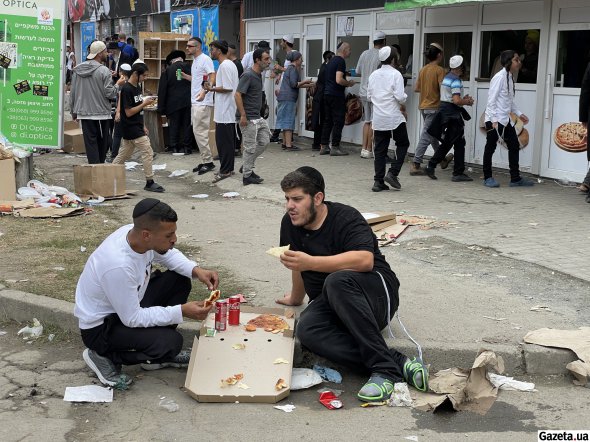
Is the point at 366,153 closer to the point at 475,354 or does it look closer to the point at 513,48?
the point at 513,48

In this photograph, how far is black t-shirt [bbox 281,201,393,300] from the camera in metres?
5.23

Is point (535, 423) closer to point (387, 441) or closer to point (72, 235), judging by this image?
point (387, 441)

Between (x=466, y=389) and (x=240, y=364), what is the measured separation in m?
1.36

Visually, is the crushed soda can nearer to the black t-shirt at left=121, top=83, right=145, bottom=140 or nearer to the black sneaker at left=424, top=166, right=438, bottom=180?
the black t-shirt at left=121, top=83, right=145, bottom=140

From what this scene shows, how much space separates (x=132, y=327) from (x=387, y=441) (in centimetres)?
166

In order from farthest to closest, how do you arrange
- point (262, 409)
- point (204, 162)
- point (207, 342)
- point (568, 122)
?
1. point (204, 162)
2. point (568, 122)
3. point (207, 342)
4. point (262, 409)

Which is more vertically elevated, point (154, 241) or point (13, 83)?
point (13, 83)


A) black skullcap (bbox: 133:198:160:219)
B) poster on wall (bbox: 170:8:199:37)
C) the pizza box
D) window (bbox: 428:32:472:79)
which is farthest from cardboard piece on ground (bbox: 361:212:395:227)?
poster on wall (bbox: 170:8:199:37)

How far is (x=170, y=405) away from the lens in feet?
15.8

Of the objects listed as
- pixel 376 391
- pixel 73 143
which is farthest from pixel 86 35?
pixel 376 391

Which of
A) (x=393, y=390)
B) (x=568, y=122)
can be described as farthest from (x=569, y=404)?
(x=568, y=122)

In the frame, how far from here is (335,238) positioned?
5285 millimetres

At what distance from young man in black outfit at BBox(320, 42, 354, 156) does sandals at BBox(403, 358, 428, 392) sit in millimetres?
10013

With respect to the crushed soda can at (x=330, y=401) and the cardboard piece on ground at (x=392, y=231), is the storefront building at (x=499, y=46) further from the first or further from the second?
the crushed soda can at (x=330, y=401)
